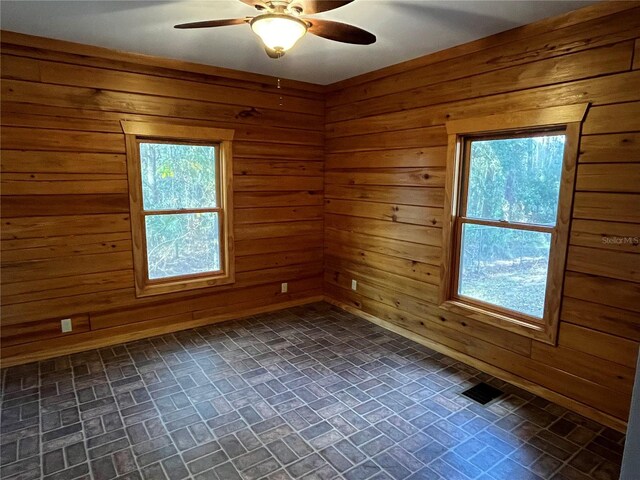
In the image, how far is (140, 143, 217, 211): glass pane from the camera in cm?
360

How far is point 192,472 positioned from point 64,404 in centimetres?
122

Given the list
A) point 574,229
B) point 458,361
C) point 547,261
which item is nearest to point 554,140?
point 574,229

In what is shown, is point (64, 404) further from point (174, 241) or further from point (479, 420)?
point (479, 420)

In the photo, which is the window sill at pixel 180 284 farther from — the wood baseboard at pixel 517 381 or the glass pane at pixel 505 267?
the glass pane at pixel 505 267

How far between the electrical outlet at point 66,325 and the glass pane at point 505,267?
3.43 metres

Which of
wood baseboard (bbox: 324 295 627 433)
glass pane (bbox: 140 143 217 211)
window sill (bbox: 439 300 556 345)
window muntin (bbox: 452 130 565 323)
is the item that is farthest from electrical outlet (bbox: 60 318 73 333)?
window muntin (bbox: 452 130 565 323)

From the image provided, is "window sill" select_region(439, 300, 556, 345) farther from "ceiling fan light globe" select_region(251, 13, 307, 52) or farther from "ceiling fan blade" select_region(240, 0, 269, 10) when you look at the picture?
"ceiling fan blade" select_region(240, 0, 269, 10)

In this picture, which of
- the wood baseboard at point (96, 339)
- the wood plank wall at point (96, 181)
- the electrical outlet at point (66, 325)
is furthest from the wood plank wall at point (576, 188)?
the electrical outlet at point (66, 325)

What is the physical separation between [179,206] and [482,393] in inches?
124

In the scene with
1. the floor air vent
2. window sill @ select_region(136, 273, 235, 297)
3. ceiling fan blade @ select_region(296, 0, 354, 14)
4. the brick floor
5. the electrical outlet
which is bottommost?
the brick floor

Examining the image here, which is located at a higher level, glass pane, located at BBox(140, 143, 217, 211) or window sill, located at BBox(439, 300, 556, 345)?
glass pane, located at BBox(140, 143, 217, 211)

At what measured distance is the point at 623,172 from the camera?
226cm

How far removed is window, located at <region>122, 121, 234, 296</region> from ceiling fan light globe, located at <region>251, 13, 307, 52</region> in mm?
1933

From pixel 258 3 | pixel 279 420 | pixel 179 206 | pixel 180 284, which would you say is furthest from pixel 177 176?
pixel 279 420
